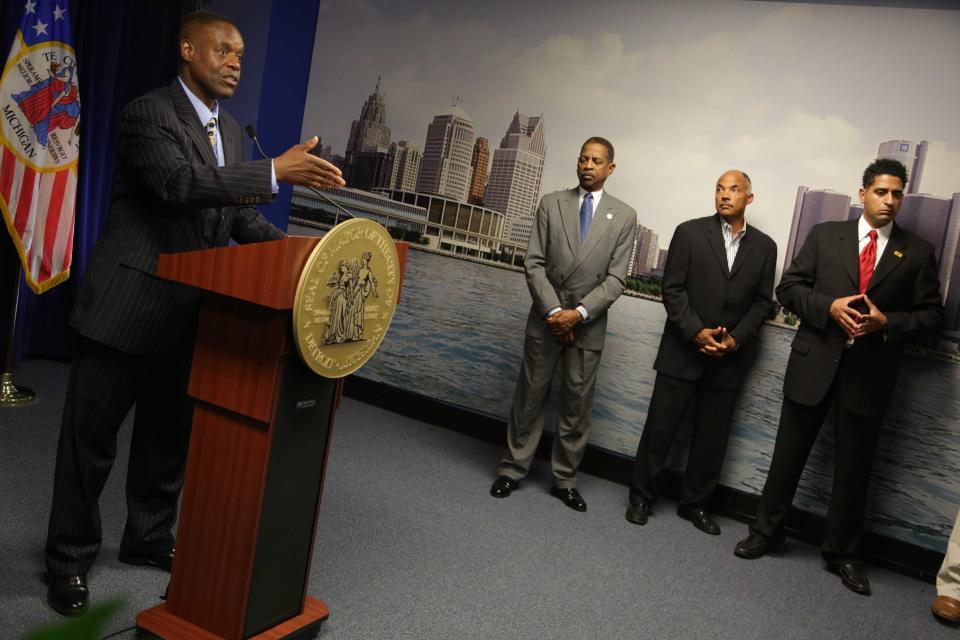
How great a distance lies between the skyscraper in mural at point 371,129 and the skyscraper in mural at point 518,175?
837 mm

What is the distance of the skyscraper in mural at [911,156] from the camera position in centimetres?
371

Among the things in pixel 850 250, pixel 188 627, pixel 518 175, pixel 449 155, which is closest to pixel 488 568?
pixel 188 627

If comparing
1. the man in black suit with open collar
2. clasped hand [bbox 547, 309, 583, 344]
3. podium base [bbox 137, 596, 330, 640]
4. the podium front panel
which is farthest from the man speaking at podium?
the man in black suit with open collar

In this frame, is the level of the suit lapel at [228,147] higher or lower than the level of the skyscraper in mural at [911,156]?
lower

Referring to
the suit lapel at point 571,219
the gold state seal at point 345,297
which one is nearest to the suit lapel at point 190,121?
the gold state seal at point 345,297

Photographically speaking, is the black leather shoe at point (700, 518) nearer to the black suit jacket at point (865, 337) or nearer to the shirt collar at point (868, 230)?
the black suit jacket at point (865, 337)

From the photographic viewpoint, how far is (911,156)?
3740 mm

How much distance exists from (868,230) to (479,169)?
235 cm

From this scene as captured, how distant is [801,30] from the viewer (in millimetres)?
3949

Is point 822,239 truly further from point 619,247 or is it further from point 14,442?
point 14,442

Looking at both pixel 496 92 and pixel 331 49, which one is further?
pixel 331 49

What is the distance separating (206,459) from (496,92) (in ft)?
11.2

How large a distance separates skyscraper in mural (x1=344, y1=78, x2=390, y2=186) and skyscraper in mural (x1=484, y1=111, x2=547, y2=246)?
837 mm

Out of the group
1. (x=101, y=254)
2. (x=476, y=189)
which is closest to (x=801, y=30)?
(x=476, y=189)
